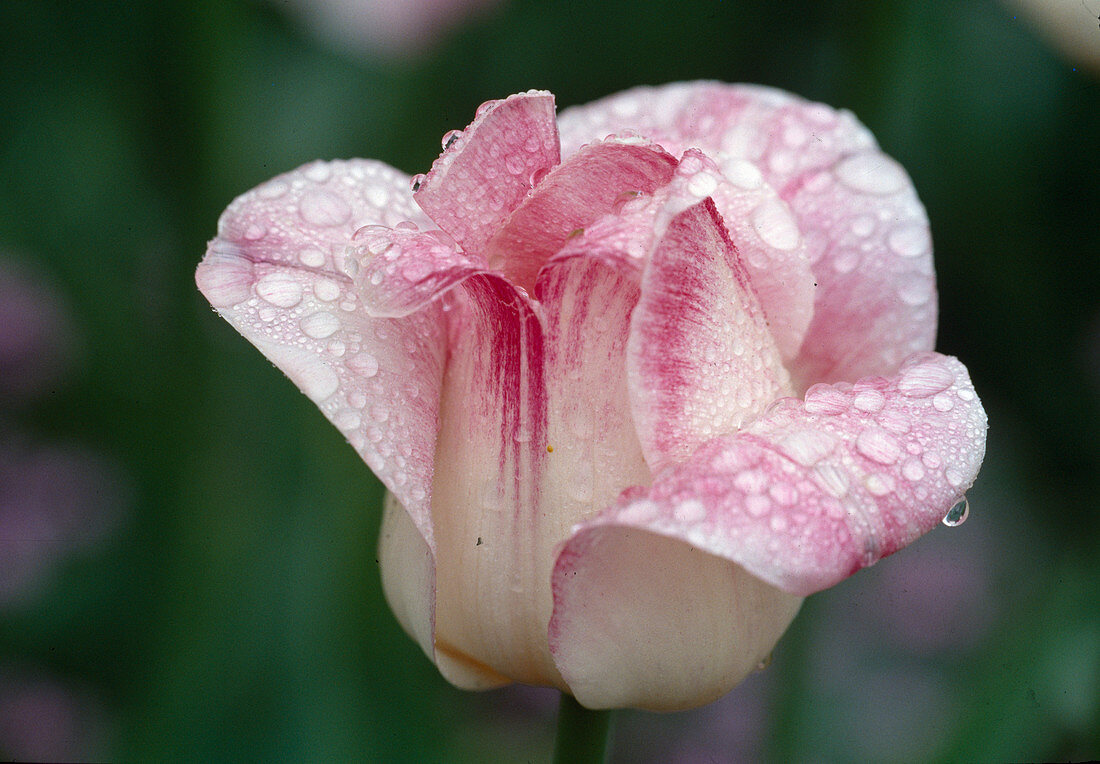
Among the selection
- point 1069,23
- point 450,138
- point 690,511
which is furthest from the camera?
point 1069,23

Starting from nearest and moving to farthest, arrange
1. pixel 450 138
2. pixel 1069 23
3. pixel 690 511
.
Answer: pixel 690 511
pixel 450 138
pixel 1069 23

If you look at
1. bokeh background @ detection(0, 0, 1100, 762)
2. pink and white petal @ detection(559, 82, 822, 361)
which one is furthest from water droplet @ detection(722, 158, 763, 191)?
bokeh background @ detection(0, 0, 1100, 762)

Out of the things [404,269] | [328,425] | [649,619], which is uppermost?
[404,269]

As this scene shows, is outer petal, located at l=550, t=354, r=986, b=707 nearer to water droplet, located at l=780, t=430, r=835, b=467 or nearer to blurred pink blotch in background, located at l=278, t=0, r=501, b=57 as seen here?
water droplet, located at l=780, t=430, r=835, b=467

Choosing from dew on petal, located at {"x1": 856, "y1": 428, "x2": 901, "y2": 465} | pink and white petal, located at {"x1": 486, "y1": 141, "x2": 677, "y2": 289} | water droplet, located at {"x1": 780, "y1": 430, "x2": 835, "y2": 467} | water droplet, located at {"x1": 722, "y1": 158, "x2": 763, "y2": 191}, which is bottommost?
dew on petal, located at {"x1": 856, "y1": 428, "x2": 901, "y2": 465}

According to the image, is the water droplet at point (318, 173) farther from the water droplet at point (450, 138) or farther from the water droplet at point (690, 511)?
the water droplet at point (690, 511)

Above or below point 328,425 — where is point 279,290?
above

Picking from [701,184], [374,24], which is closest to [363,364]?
[701,184]

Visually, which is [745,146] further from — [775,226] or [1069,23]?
[1069,23]
